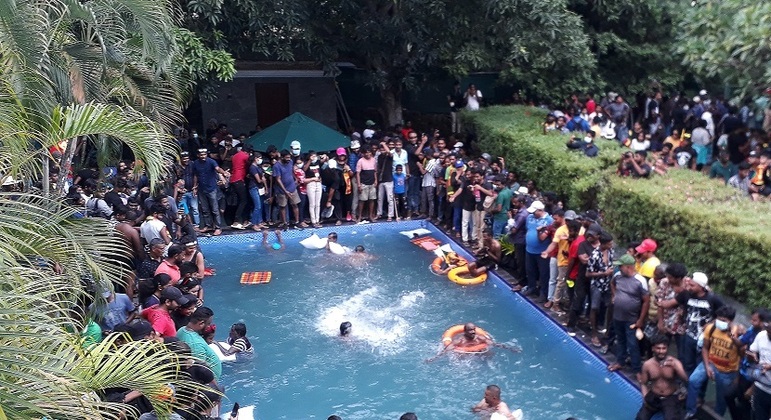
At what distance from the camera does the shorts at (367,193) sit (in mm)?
15016

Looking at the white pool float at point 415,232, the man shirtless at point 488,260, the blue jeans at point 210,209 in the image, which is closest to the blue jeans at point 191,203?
the blue jeans at point 210,209

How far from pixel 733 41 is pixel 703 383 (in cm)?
588

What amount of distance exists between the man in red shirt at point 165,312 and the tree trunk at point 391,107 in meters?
12.1

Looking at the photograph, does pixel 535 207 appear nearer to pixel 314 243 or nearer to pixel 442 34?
pixel 314 243

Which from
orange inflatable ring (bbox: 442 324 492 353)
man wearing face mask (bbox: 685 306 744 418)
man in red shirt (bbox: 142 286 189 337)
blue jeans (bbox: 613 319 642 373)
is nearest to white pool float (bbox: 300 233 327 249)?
orange inflatable ring (bbox: 442 324 492 353)

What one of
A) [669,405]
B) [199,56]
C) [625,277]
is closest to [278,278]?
[199,56]

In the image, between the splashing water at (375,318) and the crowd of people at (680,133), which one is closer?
the splashing water at (375,318)

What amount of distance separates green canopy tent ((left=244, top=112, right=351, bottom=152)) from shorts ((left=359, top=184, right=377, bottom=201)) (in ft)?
3.96

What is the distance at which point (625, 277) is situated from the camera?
27.7 ft

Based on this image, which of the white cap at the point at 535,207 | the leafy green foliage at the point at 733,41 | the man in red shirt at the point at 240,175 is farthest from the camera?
the man in red shirt at the point at 240,175

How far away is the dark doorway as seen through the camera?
20.7 metres

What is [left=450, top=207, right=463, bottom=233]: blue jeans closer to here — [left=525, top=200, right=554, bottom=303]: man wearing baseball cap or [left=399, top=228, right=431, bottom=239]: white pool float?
[left=399, top=228, right=431, bottom=239]: white pool float

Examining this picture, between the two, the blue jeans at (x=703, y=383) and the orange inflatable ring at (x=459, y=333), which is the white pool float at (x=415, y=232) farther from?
the blue jeans at (x=703, y=383)

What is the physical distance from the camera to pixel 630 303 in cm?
840
